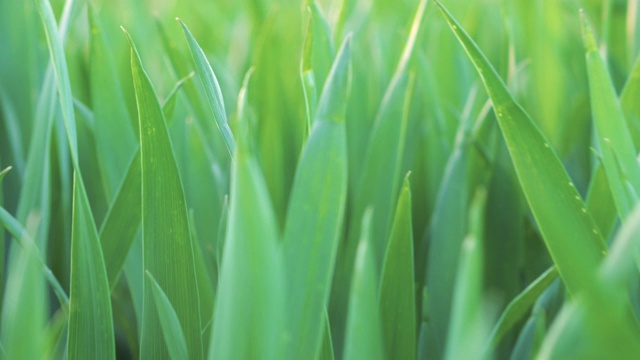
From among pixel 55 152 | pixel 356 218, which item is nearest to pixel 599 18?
pixel 356 218

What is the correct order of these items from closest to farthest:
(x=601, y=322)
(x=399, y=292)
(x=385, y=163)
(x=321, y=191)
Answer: (x=601, y=322) < (x=321, y=191) < (x=399, y=292) < (x=385, y=163)

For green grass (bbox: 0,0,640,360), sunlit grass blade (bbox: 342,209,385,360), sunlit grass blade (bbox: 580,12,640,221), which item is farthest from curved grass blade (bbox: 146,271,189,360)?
sunlit grass blade (bbox: 580,12,640,221)

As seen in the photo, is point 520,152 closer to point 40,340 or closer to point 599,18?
point 40,340

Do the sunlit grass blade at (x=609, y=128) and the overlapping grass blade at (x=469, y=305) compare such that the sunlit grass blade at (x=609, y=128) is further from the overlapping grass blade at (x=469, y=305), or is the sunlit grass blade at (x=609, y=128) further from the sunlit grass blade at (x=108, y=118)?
the sunlit grass blade at (x=108, y=118)

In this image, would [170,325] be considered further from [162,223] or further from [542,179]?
[542,179]

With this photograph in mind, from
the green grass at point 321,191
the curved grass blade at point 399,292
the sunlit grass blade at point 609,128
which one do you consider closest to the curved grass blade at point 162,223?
the green grass at point 321,191

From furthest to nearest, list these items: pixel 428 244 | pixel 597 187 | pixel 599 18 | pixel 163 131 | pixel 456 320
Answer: pixel 599 18
pixel 428 244
pixel 597 187
pixel 163 131
pixel 456 320

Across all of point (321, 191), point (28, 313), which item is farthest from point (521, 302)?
point (28, 313)
